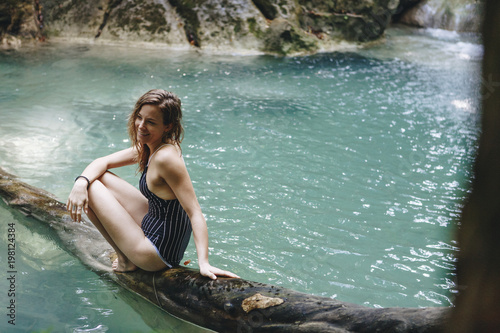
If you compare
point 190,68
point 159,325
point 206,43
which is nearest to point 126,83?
point 190,68

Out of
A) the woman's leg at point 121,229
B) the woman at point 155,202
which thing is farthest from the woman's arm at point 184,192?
the woman's leg at point 121,229

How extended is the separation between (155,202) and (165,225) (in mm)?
177

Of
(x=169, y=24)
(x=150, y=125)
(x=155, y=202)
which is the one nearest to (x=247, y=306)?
(x=155, y=202)

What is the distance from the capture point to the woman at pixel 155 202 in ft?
9.33

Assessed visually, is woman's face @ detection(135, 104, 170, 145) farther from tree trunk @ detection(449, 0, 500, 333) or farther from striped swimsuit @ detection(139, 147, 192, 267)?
tree trunk @ detection(449, 0, 500, 333)

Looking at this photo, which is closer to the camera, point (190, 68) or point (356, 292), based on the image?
point (356, 292)

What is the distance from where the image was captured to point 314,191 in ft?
16.7

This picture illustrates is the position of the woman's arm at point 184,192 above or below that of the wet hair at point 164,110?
below

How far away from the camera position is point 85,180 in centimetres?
300

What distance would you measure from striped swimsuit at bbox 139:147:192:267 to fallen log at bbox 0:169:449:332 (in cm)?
16

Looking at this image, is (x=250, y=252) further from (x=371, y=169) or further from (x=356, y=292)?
(x=371, y=169)

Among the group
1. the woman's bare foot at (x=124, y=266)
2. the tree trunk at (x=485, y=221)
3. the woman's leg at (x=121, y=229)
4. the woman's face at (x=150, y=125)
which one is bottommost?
the woman's bare foot at (x=124, y=266)

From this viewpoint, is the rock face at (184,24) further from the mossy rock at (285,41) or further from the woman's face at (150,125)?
the woman's face at (150,125)

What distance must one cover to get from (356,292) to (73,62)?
347 inches
